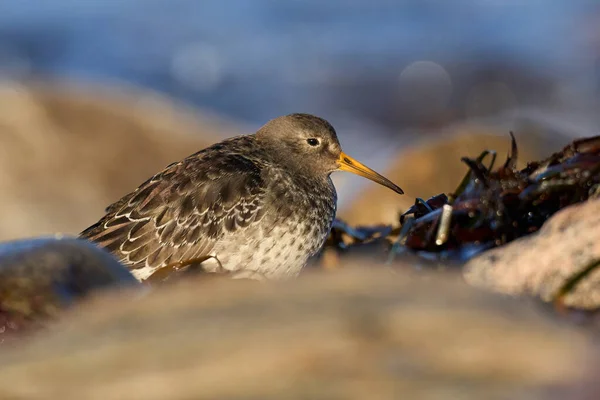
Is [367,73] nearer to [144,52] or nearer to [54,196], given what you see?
[144,52]

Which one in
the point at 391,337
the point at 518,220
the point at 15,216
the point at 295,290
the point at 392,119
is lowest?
the point at 391,337

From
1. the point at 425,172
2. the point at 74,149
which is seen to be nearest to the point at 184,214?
the point at 425,172

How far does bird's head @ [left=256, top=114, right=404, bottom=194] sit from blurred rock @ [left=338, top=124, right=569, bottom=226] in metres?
1.36

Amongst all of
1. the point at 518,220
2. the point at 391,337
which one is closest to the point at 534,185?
the point at 518,220

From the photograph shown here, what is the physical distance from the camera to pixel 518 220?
15.8 ft

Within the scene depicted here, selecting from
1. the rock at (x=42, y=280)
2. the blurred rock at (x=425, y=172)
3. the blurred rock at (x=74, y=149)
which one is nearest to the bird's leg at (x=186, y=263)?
the rock at (x=42, y=280)

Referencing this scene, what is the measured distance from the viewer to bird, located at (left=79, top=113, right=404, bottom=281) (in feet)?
18.4

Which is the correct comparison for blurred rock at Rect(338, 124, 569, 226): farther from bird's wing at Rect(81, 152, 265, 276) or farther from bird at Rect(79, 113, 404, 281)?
bird's wing at Rect(81, 152, 265, 276)

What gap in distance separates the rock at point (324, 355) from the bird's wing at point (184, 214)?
3154 mm

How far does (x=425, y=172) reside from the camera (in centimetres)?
862

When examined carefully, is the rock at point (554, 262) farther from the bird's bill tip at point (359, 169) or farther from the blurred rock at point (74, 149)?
the blurred rock at point (74, 149)

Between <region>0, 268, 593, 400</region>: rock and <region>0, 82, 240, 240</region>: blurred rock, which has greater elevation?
<region>0, 82, 240, 240</region>: blurred rock

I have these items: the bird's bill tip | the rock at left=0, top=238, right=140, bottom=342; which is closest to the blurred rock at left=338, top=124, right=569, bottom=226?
the bird's bill tip

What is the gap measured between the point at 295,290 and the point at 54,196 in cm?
835
